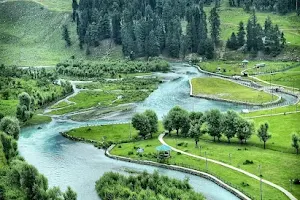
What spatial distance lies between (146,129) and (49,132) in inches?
1206

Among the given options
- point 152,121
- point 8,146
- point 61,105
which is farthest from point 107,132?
point 61,105

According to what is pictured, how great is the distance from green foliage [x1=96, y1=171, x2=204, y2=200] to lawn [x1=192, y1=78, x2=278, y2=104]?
3224 inches

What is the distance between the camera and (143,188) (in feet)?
286

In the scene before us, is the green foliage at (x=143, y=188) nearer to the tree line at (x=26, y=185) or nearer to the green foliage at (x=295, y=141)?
the tree line at (x=26, y=185)

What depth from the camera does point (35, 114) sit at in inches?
6368

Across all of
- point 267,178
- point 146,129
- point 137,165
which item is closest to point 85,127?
point 146,129

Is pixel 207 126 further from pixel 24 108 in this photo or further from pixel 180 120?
pixel 24 108

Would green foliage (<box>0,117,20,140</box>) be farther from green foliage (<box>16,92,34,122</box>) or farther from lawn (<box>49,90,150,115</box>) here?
lawn (<box>49,90,150,115</box>)

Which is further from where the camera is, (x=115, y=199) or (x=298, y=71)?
(x=298, y=71)

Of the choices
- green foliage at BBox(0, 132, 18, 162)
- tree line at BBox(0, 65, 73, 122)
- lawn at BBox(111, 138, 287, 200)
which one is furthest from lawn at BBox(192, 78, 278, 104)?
green foliage at BBox(0, 132, 18, 162)

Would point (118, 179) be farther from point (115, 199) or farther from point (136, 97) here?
point (136, 97)

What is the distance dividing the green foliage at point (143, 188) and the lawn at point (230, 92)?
81895mm

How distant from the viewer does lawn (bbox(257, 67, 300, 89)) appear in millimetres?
181087

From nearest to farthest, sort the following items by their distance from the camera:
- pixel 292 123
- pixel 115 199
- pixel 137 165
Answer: pixel 115 199 → pixel 137 165 → pixel 292 123
